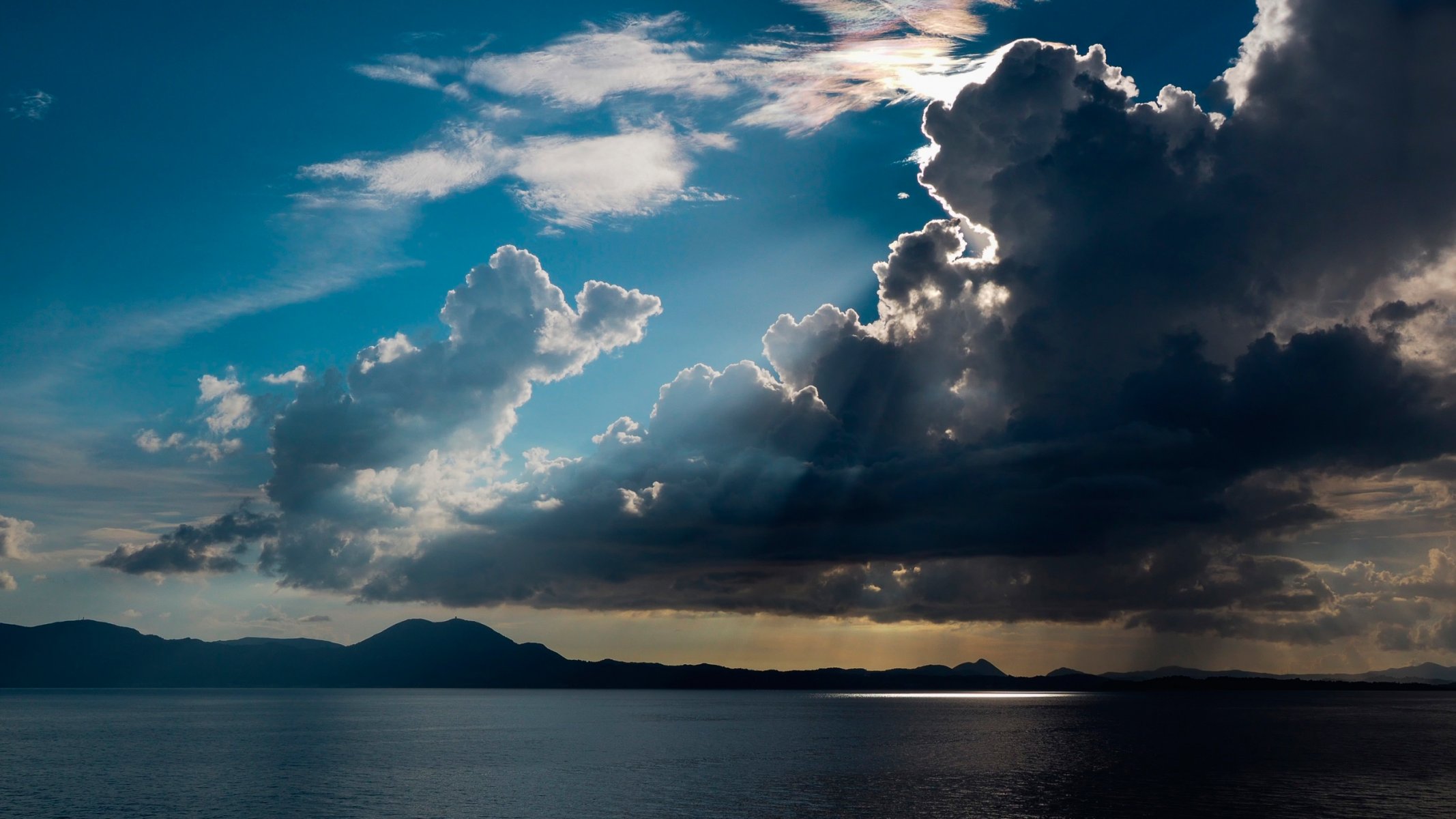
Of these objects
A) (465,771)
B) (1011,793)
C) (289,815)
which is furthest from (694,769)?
(289,815)

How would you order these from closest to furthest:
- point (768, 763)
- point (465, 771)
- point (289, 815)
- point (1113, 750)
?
point (289, 815) < point (465, 771) < point (768, 763) < point (1113, 750)

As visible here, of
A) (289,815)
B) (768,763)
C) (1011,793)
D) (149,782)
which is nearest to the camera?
(289,815)

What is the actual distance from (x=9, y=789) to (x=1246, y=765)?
16114cm

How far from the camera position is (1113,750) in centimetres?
17588

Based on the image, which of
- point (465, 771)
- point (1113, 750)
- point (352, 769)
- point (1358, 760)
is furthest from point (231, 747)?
point (1358, 760)

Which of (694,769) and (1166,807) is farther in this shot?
(694,769)

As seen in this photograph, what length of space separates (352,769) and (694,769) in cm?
4802

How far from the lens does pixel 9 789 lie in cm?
11750

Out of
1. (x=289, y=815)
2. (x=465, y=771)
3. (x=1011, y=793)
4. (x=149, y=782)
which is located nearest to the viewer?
(x=289, y=815)

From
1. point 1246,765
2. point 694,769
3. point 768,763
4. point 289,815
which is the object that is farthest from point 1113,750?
point 289,815

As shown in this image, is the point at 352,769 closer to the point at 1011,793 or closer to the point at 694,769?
the point at 694,769

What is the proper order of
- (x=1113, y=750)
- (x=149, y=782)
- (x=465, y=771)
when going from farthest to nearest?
(x=1113, y=750) < (x=465, y=771) < (x=149, y=782)

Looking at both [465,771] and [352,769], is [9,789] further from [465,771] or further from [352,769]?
[465,771]

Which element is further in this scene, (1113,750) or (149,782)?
(1113,750)
